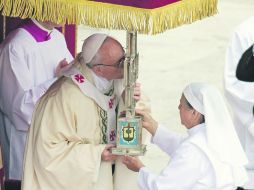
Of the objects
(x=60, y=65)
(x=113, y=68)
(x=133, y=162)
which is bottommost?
(x=133, y=162)

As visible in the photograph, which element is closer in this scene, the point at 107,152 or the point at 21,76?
the point at 107,152

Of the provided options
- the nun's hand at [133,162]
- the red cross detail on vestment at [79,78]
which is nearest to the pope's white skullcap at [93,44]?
the red cross detail on vestment at [79,78]

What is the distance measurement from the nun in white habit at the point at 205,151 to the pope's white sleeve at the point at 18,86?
5.05 ft

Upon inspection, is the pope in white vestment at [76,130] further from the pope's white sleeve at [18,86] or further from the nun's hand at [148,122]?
the pope's white sleeve at [18,86]

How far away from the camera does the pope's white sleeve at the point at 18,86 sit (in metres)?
6.85

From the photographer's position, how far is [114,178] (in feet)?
20.1

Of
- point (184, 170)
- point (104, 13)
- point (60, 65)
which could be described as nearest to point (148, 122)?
A: point (184, 170)

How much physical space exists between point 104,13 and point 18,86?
181 cm

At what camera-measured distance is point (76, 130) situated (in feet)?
19.4

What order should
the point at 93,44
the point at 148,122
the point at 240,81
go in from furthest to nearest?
the point at 240,81
the point at 148,122
the point at 93,44

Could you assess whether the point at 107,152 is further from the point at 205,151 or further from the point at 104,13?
the point at 104,13

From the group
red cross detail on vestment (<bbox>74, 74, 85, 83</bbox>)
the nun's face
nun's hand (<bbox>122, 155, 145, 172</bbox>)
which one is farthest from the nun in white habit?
red cross detail on vestment (<bbox>74, 74, 85, 83</bbox>)

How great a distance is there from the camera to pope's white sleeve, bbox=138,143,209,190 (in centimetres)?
554

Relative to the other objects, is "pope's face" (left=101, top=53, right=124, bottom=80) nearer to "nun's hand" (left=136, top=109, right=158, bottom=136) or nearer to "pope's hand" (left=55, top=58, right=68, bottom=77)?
"nun's hand" (left=136, top=109, right=158, bottom=136)
